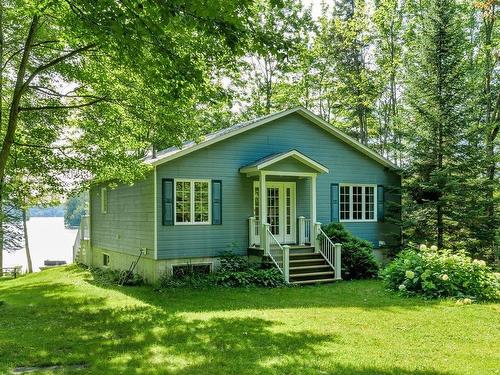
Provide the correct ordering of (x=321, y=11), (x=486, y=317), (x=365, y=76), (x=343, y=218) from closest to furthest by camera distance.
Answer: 1. (x=486, y=317)
2. (x=343, y=218)
3. (x=365, y=76)
4. (x=321, y=11)

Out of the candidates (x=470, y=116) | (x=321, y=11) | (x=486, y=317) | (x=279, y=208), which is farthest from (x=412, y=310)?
(x=321, y=11)

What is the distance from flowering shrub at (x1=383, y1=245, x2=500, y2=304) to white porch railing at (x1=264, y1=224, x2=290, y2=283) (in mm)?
3177

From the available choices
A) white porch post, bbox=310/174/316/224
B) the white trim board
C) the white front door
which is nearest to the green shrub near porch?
white porch post, bbox=310/174/316/224

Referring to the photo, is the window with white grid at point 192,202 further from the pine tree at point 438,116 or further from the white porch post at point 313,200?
the pine tree at point 438,116

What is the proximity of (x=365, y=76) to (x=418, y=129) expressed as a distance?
37.9ft

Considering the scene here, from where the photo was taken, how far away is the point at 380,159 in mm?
17500

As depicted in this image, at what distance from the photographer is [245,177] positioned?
1484 cm

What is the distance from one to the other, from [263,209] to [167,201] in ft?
9.92

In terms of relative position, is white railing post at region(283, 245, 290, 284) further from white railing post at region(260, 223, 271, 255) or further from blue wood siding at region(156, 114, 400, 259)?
blue wood siding at region(156, 114, 400, 259)

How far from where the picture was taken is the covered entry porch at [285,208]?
13.9 meters

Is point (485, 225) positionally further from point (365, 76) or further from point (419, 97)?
point (365, 76)

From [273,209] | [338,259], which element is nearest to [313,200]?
[273,209]

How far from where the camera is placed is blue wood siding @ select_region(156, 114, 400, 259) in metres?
13.7

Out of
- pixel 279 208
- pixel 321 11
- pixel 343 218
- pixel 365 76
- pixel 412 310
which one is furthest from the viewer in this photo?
pixel 321 11
